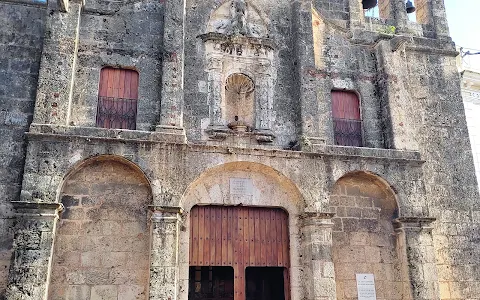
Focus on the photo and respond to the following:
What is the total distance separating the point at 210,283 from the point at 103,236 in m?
3.15

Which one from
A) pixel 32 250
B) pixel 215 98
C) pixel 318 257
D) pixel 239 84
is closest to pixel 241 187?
pixel 215 98

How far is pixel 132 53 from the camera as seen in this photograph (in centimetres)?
1084

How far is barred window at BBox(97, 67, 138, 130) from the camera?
10.4 metres

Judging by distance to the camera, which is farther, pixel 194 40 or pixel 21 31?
pixel 194 40

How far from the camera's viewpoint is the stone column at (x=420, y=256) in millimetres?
10328

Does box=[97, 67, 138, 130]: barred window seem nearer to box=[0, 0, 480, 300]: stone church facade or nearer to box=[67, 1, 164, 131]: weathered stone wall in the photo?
box=[0, 0, 480, 300]: stone church facade

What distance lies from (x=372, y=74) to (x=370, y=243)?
4234 mm

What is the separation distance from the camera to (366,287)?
1049 centimetres

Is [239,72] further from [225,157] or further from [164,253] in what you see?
[164,253]

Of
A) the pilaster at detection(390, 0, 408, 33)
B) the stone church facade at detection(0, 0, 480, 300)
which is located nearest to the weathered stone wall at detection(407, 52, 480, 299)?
the stone church facade at detection(0, 0, 480, 300)

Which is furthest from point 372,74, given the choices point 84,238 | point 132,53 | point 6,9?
point 6,9

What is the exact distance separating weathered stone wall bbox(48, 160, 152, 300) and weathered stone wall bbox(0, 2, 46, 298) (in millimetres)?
956

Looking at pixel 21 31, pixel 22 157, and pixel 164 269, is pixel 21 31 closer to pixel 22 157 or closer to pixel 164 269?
pixel 22 157

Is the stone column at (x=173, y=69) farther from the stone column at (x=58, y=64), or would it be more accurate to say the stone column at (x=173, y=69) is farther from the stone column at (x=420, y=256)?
the stone column at (x=420, y=256)
